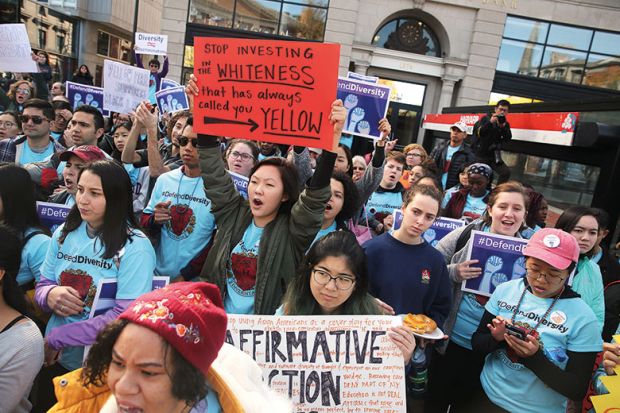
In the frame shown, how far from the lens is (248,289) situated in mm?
2730

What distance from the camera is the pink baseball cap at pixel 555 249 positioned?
248 cm

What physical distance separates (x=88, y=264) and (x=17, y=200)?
89cm

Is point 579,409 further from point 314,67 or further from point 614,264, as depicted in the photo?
point 314,67

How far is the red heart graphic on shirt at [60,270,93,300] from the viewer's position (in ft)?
8.10

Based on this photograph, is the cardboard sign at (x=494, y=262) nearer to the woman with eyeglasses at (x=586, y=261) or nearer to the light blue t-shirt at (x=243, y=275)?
the woman with eyeglasses at (x=586, y=261)

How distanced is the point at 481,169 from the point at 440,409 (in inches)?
108

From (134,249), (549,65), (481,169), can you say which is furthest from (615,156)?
(549,65)

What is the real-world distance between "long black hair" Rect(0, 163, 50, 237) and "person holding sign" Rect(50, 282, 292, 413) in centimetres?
179

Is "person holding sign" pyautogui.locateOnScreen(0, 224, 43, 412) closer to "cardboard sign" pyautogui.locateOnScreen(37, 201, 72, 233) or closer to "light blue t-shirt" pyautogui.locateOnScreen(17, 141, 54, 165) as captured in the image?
"cardboard sign" pyautogui.locateOnScreen(37, 201, 72, 233)

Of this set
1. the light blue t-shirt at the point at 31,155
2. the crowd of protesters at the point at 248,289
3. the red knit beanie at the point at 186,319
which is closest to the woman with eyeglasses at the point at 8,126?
the light blue t-shirt at the point at 31,155

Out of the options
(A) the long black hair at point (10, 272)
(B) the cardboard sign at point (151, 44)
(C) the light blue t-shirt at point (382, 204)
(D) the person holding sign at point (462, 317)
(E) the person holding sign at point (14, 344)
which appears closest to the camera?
(E) the person holding sign at point (14, 344)

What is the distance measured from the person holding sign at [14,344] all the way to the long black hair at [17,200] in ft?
2.56

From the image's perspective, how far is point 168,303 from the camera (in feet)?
4.42

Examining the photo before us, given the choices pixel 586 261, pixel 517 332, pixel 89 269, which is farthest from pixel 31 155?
pixel 586 261
